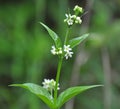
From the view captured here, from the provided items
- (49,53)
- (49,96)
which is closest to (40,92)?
(49,96)

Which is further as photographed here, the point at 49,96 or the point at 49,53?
the point at 49,53

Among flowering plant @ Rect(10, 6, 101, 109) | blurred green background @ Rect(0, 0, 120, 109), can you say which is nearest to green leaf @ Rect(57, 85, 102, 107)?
flowering plant @ Rect(10, 6, 101, 109)

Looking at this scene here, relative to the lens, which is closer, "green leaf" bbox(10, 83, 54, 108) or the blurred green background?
"green leaf" bbox(10, 83, 54, 108)

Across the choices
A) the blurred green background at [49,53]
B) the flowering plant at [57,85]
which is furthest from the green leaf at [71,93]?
the blurred green background at [49,53]

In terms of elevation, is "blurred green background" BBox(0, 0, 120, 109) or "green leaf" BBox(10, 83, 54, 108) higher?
"blurred green background" BBox(0, 0, 120, 109)

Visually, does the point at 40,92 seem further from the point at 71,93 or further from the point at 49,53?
the point at 49,53

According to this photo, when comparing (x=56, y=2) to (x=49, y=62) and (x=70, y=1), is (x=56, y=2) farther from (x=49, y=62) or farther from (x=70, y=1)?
(x=49, y=62)

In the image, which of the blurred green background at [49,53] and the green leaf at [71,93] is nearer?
the green leaf at [71,93]

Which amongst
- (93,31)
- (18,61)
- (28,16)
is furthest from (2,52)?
(93,31)

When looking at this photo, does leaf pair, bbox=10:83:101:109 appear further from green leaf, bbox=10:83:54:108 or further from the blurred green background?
the blurred green background

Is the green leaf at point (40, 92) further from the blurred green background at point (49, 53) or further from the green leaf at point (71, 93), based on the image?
the blurred green background at point (49, 53)
